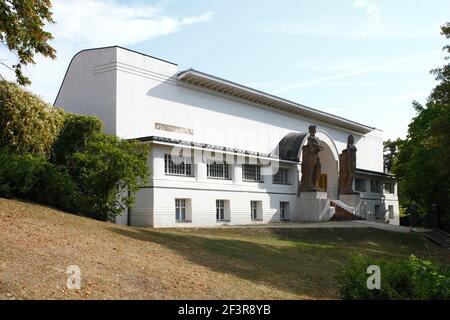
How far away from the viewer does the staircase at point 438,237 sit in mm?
29270

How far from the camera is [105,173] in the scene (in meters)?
19.2

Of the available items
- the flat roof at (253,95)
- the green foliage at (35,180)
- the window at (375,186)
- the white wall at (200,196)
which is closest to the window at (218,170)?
the white wall at (200,196)

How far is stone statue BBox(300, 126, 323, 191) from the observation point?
35.0 meters

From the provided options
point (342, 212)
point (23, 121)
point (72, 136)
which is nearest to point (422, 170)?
point (342, 212)

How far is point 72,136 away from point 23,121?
2922 millimetres

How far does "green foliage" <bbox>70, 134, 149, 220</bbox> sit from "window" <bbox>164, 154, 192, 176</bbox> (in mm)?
4344

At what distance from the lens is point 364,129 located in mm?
48969

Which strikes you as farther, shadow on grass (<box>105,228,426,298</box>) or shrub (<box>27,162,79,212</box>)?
shrub (<box>27,162,79,212</box>)

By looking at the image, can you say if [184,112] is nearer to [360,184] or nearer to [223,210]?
[223,210]

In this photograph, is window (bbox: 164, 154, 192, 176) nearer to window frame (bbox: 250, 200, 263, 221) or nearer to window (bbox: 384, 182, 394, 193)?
window frame (bbox: 250, 200, 263, 221)

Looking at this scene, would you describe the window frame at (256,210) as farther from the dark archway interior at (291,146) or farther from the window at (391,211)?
the window at (391,211)

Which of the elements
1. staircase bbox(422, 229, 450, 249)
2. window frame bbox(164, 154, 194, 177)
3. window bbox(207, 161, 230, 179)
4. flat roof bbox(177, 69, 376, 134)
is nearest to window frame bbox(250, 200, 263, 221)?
window bbox(207, 161, 230, 179)
